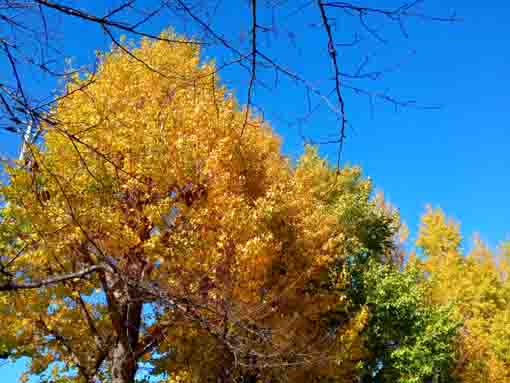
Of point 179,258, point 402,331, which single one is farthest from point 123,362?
point 402,331

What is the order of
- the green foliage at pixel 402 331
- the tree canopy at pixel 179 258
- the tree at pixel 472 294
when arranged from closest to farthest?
the tree canopy at pixel 179 258 < the green foliage at pixel 402 331 < the tree at pixel 472 294

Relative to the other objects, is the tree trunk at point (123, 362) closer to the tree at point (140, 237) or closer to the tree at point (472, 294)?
the tree at point (140, 237)

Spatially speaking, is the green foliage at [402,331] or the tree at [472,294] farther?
the tree at [472,294]

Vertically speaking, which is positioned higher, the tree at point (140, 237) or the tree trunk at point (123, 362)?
the tree at point (140, 237)

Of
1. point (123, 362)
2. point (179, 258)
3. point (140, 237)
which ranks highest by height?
point (140, 237)

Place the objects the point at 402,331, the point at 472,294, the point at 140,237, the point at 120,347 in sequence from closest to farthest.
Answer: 1. the point at 120,347
2. the point at 140,237
3. the point at 402,331
4. the point at 472,294

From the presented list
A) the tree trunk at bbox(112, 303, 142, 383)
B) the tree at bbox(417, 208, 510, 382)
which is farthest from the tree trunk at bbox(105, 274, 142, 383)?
the tree at bbox(417, 208, 510, 382)

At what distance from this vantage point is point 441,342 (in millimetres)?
9992

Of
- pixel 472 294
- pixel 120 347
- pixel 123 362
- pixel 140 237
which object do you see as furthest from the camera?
pixel 472 294

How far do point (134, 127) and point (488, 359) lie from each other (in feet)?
45.1

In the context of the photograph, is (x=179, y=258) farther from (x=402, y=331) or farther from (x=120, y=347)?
(x=402, y=331)

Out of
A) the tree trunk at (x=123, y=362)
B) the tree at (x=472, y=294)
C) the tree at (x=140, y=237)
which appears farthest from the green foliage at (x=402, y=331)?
the tree trunk at (x=123, y=362)

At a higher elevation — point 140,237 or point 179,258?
point 140,237

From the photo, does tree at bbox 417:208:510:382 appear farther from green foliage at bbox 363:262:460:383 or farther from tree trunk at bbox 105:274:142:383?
tree trunk at bbox 105:274:142:383
